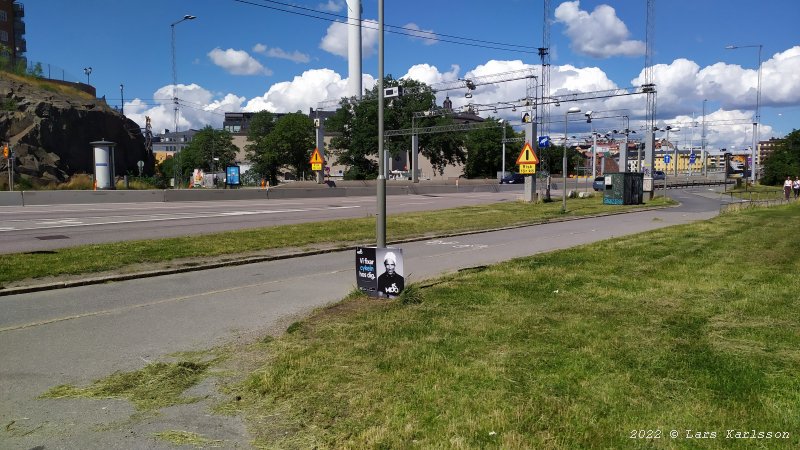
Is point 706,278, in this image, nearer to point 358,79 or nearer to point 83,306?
point 83,306

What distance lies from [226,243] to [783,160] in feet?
332

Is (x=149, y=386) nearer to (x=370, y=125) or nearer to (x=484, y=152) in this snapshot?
(x=370, y=125)

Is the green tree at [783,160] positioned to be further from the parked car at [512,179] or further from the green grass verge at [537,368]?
the green grass verge at [537,368]

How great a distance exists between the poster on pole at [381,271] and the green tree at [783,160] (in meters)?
95.6

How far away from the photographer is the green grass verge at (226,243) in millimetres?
11234

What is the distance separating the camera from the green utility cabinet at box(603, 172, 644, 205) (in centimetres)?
3675

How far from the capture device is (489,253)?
14820mm

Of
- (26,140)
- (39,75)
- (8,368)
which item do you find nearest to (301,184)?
(26,140)

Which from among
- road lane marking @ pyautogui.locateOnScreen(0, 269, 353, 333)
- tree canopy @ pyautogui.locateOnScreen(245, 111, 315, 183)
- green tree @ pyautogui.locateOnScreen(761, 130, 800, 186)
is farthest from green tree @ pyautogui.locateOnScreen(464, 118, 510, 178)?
road lane marking @ pyautogui.locateOnScreen(0, 269, 353, 333)

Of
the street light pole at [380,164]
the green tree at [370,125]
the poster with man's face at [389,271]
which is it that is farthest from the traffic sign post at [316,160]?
the green tree at [370,125]

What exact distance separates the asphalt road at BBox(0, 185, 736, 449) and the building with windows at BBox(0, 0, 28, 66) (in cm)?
8394

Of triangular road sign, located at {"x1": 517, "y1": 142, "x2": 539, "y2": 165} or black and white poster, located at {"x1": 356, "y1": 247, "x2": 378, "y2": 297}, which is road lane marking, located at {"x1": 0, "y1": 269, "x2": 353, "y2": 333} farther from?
triangular road sign, located at {"x1": 517, "y1": 142, "x2": 539, "y2": 165}

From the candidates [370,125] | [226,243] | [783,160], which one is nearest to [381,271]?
[226,243]

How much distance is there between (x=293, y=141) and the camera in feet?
308
